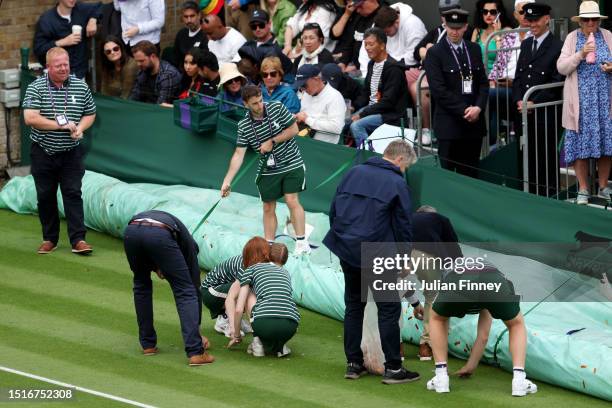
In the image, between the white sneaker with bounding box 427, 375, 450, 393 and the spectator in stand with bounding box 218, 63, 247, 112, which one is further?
the spectator in stand with bounding box 218, 63, 247, 112

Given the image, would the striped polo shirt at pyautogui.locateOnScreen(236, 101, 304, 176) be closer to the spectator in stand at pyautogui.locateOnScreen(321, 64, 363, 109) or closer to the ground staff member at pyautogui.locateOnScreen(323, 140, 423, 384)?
the spectator in stand at pyautogui.locateOnScreen(321, 64, 363, 109)

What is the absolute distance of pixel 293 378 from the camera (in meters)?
10.3

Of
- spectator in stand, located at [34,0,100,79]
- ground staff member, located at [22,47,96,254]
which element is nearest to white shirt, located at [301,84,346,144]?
ground staff member, located at [22,47,96,254]

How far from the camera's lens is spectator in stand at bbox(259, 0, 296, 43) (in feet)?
56.8

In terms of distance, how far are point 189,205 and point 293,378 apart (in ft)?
15.5

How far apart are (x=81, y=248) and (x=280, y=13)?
4991 mm

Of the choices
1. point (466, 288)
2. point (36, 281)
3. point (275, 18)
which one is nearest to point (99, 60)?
point (275, 18)

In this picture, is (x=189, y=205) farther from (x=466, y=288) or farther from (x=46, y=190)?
(x=466, y=288)

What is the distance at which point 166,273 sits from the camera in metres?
10.3

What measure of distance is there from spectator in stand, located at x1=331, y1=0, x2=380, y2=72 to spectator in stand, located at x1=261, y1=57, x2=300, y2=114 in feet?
6.07

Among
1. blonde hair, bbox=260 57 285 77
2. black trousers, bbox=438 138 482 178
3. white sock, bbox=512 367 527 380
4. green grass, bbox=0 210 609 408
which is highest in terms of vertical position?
blonde hair, bbox=260 57 285 77

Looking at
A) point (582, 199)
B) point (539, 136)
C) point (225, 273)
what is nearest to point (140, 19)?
point (539, 136)

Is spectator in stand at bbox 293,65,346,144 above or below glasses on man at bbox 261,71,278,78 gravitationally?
below

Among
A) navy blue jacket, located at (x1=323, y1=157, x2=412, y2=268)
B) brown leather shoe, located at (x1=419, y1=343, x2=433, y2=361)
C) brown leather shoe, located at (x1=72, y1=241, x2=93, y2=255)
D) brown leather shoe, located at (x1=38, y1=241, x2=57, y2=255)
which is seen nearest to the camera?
navy blue jacket, located at (x1=323, y1=157, x2=412, y2=268)
